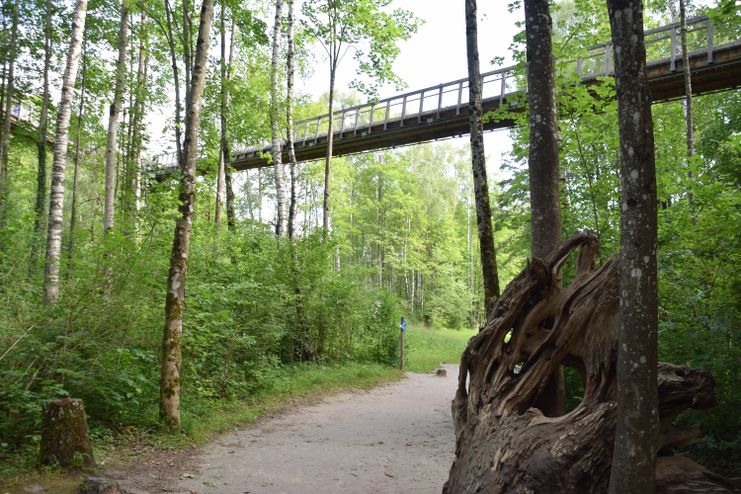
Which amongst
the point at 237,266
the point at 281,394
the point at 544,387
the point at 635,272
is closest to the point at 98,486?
the point at 544,387

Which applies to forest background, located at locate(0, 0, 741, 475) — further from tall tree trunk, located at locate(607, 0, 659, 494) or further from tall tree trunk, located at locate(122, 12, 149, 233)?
tall tree trunk, located at locate(607, 0, 659, 494)

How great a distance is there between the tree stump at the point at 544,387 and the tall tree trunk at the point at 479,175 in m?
2.65

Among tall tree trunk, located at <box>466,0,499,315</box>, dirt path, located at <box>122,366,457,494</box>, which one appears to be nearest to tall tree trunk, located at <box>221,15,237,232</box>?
dirt path, located at <box>122,366,457,494</box>

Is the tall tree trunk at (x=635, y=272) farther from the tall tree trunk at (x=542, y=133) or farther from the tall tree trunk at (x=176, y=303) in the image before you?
the tall tree trunk at (x=176, y=303)

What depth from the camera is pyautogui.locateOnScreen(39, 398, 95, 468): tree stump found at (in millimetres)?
4465

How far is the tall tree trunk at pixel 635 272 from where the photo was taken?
8.58 feet

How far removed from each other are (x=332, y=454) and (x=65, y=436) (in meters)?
3.19

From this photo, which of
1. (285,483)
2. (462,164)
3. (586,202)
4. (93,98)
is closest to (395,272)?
(462,164)

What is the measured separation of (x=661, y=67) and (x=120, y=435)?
15.0m

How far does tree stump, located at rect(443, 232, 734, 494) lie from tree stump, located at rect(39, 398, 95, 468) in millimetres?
3607

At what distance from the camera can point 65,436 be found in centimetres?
453

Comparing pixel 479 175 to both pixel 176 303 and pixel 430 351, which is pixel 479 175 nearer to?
pixel 176 303

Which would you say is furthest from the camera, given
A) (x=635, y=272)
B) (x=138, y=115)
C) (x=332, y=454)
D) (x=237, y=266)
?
(x=138, y=115)

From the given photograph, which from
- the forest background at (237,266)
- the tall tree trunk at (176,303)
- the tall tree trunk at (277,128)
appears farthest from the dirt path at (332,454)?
the tall tree trunk at (277,128)
